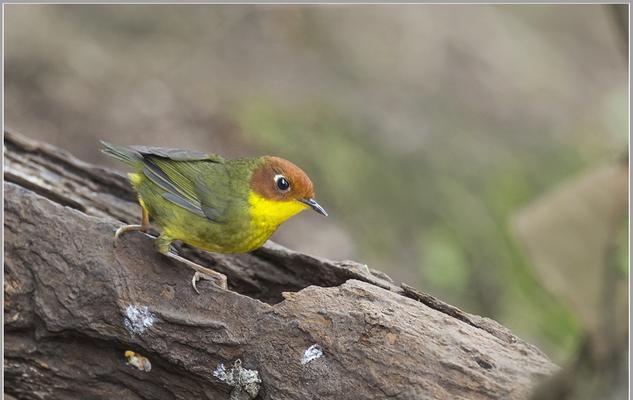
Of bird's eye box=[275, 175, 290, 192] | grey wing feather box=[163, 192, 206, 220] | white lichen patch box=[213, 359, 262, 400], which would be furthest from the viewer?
bird's eye box=[275, 175, 290, 192]

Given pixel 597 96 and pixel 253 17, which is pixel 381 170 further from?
pixel 597 96

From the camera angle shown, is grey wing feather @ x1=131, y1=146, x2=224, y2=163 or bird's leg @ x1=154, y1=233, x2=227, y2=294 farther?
grey wing feather @ x1=131, y1=146, x2=224, y2=163

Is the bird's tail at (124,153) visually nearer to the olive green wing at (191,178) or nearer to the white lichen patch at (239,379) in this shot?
the olive green wing at (191,178)

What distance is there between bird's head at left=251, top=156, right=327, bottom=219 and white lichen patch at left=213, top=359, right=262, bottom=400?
0.93 metres

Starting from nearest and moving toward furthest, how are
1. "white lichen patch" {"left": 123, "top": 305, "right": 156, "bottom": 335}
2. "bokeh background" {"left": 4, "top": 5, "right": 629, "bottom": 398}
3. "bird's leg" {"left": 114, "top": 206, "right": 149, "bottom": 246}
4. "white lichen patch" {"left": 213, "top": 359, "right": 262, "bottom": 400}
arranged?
"white lichen patch" {"left": 213, "top": 359, "right": 262, "bottom": 400}, "white lichen patch" {"left": 123, "top": 305, "right": 156, "bottom": 335}, "bird's leg" {"left": 114, "top": 206, "right": 149, "bottom": 246}, "bokeh background" {"left": 4, "top": 5, "right": 629, "bottom": 398}

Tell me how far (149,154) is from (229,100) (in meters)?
5.35

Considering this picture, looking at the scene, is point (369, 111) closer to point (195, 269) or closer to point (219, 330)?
point (195, 269)

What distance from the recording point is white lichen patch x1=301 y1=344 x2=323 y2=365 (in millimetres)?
3604

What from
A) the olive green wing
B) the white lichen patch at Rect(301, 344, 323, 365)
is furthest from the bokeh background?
the white lichen patch at Rect(301, 344, 323, 365)

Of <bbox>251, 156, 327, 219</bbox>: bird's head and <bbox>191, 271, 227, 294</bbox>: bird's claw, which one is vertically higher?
<bbox>251, 156, 327, 219</bbox>: bird's head

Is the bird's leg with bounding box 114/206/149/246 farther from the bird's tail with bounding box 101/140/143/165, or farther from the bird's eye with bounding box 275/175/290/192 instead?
the bird's eye with bounding box 275/175/290/192

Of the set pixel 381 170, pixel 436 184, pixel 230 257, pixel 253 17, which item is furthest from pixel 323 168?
pixel 230 257

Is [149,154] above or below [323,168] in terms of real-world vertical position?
below

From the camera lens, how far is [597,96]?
12.0m
